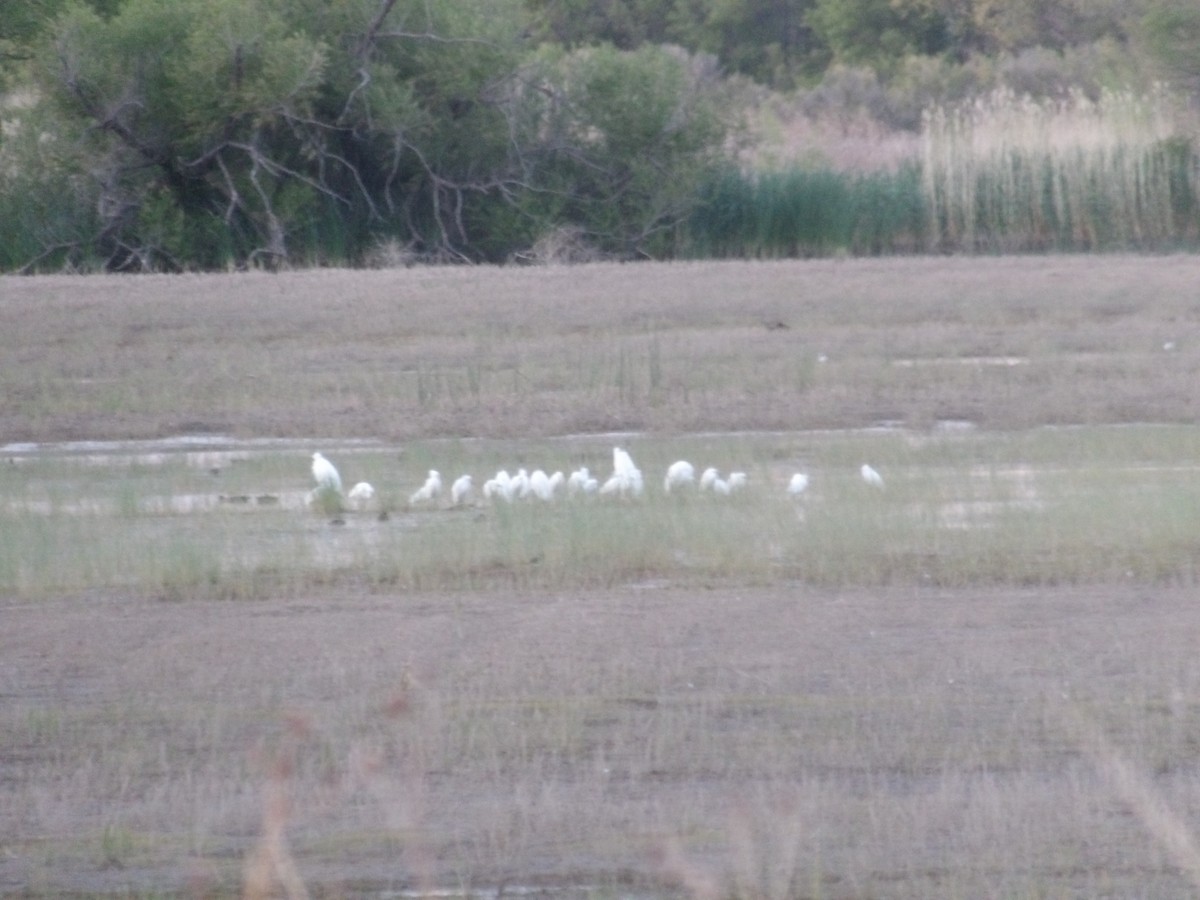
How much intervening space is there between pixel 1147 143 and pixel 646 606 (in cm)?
2074

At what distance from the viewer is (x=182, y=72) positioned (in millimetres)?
24812

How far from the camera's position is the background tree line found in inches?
977

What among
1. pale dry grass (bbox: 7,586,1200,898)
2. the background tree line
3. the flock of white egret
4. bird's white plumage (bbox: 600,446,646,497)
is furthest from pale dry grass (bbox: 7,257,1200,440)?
pale dry grass (bbox: 7,586,1200,898)

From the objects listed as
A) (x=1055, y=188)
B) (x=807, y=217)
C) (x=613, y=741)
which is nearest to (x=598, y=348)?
(x=807, y=217)

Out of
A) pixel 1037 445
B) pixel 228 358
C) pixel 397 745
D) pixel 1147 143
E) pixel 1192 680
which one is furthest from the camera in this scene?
pixel 1147 143

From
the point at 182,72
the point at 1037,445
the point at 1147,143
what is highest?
the point at 182,72

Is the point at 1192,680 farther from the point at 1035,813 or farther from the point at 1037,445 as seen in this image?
the point at 1037,445

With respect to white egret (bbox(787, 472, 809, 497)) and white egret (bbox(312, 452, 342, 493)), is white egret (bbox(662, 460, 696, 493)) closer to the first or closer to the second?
white egret (bbox(787, 472, 809, 497))

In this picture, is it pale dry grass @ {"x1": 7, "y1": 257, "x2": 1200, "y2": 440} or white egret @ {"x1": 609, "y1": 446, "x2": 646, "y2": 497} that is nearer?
white egret @ {"x1": 609, "y1": 446, "x2": 646, "y2": 497}

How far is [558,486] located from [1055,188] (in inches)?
678

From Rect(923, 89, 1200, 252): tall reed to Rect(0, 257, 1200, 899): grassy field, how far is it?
813 cm

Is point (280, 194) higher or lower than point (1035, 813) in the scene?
higher

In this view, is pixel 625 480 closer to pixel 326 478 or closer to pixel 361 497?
pixel 361 497

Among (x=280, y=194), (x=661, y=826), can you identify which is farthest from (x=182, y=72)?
(x=661, y=826)
